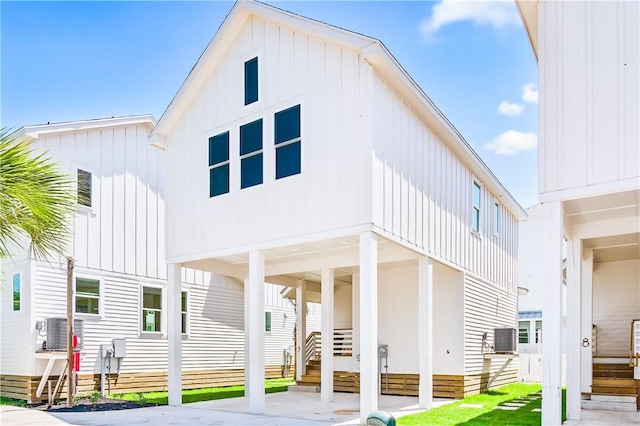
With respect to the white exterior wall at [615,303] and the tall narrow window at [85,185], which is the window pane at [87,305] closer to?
the tall narrow window at [85,185]

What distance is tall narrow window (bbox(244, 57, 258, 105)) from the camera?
503 inches

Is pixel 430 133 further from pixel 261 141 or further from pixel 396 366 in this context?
pixel 396 366

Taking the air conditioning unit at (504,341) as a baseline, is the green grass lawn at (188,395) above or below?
below

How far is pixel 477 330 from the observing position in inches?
644

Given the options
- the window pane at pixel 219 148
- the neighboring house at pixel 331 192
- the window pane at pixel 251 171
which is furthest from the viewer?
the window pane at pixel 219 148

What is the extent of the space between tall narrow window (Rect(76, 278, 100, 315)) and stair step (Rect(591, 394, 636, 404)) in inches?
489

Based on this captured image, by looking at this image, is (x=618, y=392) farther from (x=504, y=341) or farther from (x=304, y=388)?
(x=304, y=388)

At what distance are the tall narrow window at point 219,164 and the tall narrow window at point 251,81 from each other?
1013 millimetres

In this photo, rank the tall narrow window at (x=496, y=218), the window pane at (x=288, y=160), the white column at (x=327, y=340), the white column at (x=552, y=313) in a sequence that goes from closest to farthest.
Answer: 1. the white column at (x=552, y=313)
2. the window pane at (x=288, y=160)
3. the white column at (x=327, y=340)
4. the tall narrow window at (x=496, y=218)

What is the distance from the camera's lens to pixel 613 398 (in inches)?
449

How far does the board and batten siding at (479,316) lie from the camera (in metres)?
15.5

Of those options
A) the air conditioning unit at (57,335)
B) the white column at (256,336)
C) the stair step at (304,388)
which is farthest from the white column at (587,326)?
the air conditioning unit at (57,335)

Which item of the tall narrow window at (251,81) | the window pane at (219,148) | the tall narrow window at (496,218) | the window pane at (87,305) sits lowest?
the window pane at (87,305)

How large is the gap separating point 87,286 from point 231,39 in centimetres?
778
